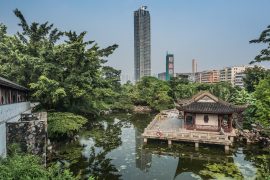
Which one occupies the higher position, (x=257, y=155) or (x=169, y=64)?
(x=169, y=64)

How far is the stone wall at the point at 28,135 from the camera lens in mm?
15219

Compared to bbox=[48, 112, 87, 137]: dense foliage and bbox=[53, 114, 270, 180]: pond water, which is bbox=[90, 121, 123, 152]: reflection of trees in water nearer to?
bbox=[53, 114, 270, 180]: pond water

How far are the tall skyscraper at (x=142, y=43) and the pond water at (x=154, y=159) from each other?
12764 centimetres

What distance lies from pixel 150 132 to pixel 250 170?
1001cm

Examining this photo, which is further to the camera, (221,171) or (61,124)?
(61,124)

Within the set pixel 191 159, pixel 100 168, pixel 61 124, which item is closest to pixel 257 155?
pixel 191 159

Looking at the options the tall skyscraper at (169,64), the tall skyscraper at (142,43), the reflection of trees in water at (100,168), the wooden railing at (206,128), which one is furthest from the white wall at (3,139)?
the tall skyscraper at (142,43)

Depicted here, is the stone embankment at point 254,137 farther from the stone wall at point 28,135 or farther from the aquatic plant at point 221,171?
the stone wall at point 28,135

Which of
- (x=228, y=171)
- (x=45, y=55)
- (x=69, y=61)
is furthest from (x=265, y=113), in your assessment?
(x=45, y=55)

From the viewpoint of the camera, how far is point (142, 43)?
15712cm

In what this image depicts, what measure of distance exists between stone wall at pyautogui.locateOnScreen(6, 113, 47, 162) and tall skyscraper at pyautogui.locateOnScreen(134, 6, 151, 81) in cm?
13544

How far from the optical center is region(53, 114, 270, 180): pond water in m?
16.9

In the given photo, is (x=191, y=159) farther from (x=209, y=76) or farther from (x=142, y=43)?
(x=142, y=43)

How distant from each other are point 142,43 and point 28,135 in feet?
477
